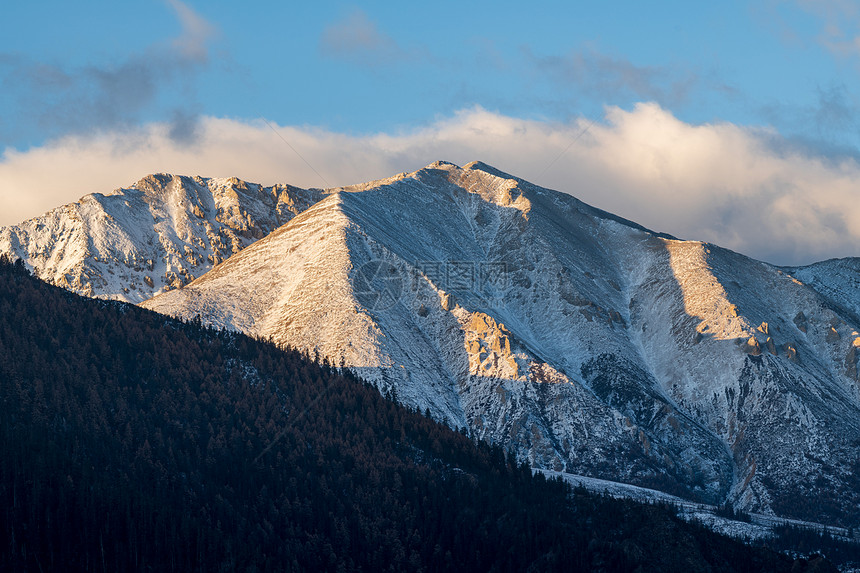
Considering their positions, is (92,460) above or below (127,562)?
above

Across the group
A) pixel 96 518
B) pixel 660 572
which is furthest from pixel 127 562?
pixel 660 572

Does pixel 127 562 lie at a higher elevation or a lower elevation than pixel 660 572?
lower

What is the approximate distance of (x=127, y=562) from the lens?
574 feet

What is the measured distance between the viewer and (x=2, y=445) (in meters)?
188

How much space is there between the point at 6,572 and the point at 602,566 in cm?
10191

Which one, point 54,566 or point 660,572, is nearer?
point 54,566

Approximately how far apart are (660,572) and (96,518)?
100084 millimetres

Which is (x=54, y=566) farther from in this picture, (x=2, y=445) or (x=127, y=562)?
(x=2, y=445)

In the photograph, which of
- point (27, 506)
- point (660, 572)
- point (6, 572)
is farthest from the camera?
point (660, 572)

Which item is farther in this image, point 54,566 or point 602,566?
point 602,566

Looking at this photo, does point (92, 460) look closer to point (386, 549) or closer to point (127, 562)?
point (127, 562)

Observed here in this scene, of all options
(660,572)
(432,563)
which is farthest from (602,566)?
(432,563)

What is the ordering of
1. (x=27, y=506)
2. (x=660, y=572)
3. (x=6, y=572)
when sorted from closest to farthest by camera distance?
1. (x=6, y=572)
2. (x=27, y=506)
3. (x=660, y=572)

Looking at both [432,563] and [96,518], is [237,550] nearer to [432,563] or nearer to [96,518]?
[96,518]
